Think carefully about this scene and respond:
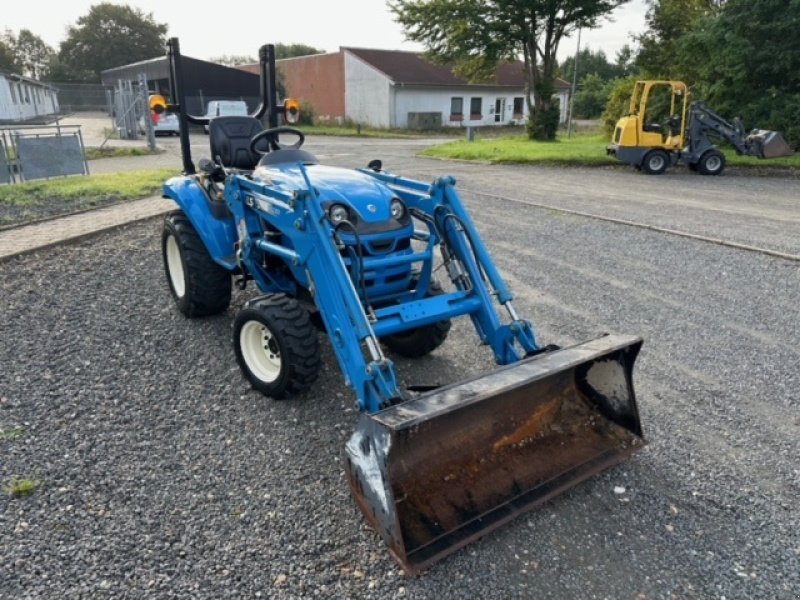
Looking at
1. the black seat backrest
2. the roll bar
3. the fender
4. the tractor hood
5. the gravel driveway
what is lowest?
the gravel driveway

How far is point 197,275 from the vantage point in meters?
4.86

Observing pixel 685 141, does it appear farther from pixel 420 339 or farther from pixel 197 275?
pixel 197 275

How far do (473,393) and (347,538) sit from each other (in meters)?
0.82

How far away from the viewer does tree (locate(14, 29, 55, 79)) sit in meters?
75.7

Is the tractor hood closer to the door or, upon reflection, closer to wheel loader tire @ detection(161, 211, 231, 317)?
A: wheel loader tire @ detection(161, 211, 231, 317)

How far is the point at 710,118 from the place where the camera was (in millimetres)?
15883

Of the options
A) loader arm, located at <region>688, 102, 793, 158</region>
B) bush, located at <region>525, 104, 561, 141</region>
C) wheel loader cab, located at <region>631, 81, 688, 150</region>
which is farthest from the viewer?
bush, located at <region>525, 104, 561, 141</region>

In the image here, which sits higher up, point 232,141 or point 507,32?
point 507,32

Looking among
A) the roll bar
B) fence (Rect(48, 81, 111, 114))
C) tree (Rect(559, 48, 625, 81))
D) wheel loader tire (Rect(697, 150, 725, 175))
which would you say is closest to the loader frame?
the roll bar

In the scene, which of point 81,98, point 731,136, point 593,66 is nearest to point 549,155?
point 731,136

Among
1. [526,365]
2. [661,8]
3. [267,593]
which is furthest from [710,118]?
[267,593]

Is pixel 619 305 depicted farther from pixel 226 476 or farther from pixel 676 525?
pixel 226 476

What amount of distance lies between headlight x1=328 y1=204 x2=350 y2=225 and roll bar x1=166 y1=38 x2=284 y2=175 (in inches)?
82.0

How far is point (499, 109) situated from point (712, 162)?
2689 cm
